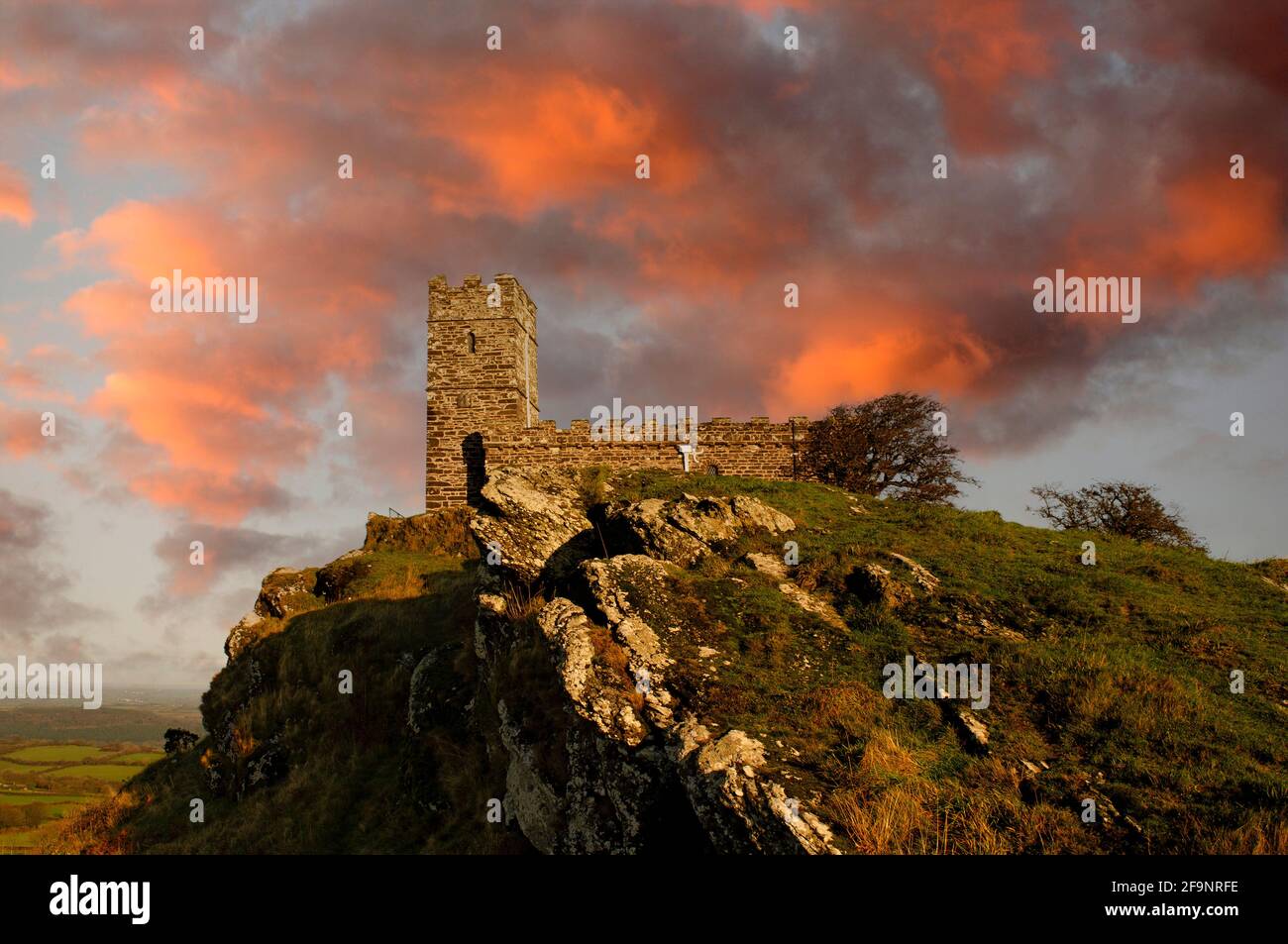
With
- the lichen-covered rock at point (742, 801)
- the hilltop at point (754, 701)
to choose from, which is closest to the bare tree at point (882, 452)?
the hilltop at point (754, 701)

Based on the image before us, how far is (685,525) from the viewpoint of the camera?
16.0m

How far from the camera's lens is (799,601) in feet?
44.5

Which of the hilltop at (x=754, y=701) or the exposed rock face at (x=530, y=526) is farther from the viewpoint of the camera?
the exposed rock face at (x=530, y=526)

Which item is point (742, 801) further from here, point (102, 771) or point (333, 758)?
point (102, 771)

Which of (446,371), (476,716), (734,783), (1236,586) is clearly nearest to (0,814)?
(446,371)

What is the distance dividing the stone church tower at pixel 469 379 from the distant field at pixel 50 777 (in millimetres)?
17772

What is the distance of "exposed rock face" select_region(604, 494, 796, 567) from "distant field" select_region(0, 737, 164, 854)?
19.4m

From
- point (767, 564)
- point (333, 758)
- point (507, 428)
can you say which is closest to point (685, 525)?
point (767, 564)

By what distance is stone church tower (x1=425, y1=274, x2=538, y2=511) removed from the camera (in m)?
39.3

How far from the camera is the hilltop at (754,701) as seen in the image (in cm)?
845

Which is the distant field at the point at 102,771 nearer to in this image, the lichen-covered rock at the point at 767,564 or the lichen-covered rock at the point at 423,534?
the lichen-covered rock at the point at 423,534

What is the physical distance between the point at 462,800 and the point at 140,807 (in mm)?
12881

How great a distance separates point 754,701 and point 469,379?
32881 mm
